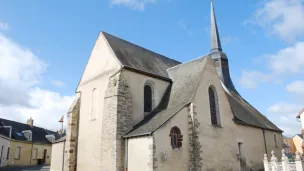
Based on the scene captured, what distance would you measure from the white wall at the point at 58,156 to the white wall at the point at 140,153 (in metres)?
8.59

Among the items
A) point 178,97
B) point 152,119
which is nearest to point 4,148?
point 152,119

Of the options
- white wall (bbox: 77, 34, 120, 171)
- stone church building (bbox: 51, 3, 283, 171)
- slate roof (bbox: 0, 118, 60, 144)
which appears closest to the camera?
stone church building (bbox: 51, 3, 283, 171)

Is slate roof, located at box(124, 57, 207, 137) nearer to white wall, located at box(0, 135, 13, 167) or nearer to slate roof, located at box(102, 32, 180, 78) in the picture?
slate roof, located at box(102, 32, 180, 78)

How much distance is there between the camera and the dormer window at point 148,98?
16472 millimetres

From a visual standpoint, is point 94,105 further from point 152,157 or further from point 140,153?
point 152,157

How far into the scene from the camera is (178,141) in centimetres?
1362

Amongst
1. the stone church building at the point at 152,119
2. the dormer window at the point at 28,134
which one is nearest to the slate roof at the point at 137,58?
the stone church building at the point at 152,119

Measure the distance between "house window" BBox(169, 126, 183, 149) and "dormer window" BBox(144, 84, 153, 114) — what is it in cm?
322

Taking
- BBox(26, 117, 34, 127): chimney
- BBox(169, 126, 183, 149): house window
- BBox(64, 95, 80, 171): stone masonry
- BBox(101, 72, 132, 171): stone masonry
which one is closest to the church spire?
BBox(101, 72, 132, 171): stone masonry

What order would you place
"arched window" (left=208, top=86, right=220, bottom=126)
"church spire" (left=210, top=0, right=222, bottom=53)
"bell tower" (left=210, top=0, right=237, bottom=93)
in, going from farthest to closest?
"church spire" (left=210, top=0, right=222, bottom=53), "bell tower" (left=210, top=0, right=237, bottom=93), "arched window" (left=208, top=86, right=220, bottom=126)

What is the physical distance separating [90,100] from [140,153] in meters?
6.61

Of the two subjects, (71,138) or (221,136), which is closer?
(221,136)

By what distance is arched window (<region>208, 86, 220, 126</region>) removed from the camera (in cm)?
1641

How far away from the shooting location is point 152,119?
47.9 ft
